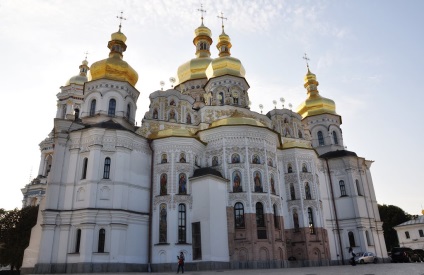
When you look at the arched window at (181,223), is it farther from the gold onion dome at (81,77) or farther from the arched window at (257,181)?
the gold onion dome at (81,77)

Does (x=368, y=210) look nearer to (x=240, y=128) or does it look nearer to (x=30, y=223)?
(x=240, y=128)

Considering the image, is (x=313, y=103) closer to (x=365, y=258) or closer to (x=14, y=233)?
(x=365, y=258)

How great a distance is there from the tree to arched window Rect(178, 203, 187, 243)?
40.8 m

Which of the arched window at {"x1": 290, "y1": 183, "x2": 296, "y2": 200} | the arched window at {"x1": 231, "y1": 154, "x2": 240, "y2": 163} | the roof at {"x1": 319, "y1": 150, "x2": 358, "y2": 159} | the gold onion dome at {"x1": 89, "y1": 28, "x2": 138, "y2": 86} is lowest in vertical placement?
the arched window at {"x1": 290, "y1": 183, "x2": 296, "y2": 200}

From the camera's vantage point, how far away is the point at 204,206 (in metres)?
22.6


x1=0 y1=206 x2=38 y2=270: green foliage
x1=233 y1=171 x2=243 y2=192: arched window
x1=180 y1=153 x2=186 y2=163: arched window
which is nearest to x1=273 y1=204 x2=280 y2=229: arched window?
x1=233 y1=171 x2=243 y2=192: arched window

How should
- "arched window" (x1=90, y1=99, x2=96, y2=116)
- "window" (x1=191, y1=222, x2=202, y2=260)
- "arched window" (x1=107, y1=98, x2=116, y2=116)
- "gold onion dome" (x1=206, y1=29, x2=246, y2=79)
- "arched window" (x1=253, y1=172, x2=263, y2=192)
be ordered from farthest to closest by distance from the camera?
"gold onion dome" (x1=206, y1=29, x2=246, y2=79)
"arched window" (x1=90, y1=99, x2=96, y2=116)
"arched window" (x1=107, y1=98, x2=116, y2=116)
"arched window" (x1=253, y1=172, x2=263, y2=192)
"window" (x1=191, y1=222, x2=202, y2=260)

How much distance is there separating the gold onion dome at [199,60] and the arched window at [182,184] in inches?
687

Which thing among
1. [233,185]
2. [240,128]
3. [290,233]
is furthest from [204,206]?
[290,233]

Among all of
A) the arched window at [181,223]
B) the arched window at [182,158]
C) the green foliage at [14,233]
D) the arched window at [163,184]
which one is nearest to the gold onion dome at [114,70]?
the arched window at [182,158]

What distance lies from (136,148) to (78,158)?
3.96 meters

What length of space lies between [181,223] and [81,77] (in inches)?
1292

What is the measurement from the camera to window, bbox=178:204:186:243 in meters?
22.6

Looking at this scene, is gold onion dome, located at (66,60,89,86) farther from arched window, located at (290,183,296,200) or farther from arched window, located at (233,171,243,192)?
arched window, located at (290,183,296,200)
